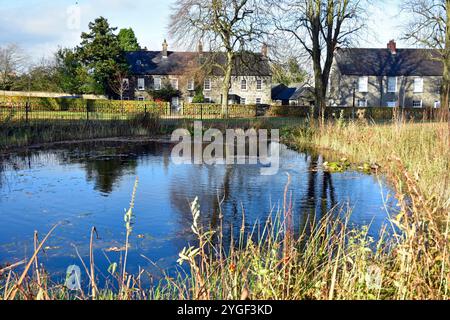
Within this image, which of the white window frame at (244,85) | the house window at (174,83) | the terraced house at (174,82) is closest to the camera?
the terraced house at (174,82)

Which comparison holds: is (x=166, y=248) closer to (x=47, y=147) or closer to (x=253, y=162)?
(x=253, y=162)

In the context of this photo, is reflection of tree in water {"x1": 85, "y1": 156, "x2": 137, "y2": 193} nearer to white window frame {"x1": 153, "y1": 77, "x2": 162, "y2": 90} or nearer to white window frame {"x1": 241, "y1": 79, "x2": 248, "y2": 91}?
white window frame {"x1": 153, "y1": 77, "x2": 162, "y2": 90}

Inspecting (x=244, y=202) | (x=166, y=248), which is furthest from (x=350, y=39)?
(x=166, y=248)

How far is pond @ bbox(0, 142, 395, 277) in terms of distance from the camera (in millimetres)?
5184

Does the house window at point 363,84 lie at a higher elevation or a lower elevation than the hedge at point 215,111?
higher

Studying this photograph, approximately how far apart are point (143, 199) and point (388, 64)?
44.7 metres

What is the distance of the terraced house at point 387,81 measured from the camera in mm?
46656

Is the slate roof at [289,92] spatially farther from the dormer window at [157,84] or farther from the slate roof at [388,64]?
the dormer window at [157,84]

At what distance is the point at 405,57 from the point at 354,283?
49.2 metres

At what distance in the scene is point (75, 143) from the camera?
1631 cm

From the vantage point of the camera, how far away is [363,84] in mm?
46969

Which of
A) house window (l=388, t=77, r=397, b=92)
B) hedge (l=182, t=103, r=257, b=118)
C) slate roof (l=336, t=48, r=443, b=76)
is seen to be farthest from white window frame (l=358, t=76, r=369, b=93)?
hedge (l=182, t=103, r=257, b=118)

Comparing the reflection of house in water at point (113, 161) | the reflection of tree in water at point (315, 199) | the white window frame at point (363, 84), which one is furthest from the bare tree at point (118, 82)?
the reflection of tree in water at point (315, 199)

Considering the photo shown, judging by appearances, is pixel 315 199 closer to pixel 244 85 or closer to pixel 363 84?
pixel 363 84
